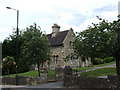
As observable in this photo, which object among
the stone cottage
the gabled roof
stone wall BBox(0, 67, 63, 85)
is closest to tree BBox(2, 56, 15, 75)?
the stone cottage

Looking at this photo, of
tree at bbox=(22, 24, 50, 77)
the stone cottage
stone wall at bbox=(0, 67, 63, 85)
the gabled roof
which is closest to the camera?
stone wall at bbox=(0, 67, 63, 85)

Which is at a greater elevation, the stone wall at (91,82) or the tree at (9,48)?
the tree at (9,48)

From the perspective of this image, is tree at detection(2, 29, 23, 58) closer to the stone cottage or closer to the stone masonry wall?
the stone cottage

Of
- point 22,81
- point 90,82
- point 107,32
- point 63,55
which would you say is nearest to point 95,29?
point 107,32

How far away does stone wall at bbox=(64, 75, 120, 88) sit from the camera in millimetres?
12445

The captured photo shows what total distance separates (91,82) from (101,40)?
11.8 feet

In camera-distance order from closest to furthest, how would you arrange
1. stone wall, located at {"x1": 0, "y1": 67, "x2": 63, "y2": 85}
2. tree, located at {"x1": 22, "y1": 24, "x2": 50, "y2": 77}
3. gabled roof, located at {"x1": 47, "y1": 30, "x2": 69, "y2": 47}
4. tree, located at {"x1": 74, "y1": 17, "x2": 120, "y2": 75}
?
tree, located at {"x1": 74, "y1": 17, "x2": 120, "y2": 75} → stone wall, located at {"x1": 0, "y1": 67, "x2": 63, "y2": 85} → tree, located at {"x1": 22, "y1": 24, "x2": 50, "y2": 77} → gabled roof, located at {"x1": 47, "y1": 30, "x2": 69, "y2": 47}

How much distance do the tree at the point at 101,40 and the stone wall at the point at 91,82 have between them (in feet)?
6.28

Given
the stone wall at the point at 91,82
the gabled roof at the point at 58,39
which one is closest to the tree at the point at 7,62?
the gabled roof at the point at 58,39

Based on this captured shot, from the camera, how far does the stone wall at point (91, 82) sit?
490 inches

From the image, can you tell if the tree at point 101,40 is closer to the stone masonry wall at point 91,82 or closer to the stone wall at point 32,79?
the stone masonry wall at point 91,82

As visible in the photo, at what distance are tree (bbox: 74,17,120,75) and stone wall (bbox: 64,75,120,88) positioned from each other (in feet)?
6.28

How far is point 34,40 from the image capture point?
2333cm

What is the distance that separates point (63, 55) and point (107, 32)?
975 inches
